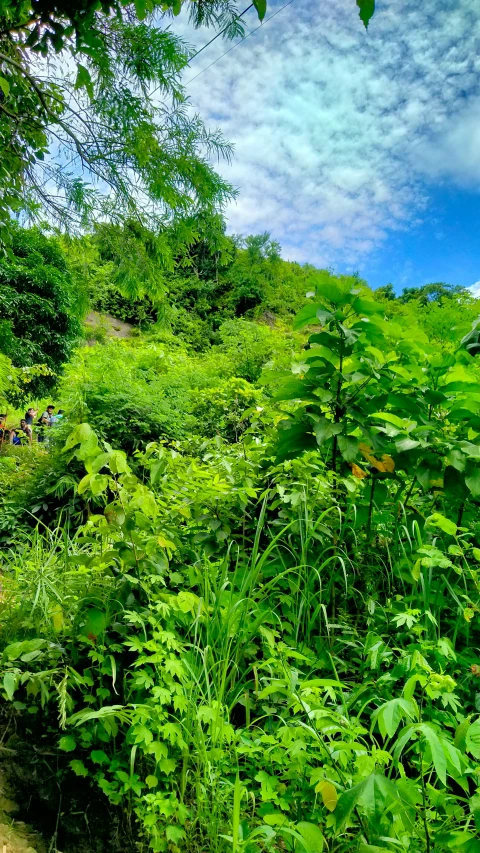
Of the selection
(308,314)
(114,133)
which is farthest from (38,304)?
(308,314)

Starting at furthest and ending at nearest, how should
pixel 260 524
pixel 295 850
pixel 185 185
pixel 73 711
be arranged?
pixel 185 185
pixel 260 524
pixel 73 711
pixel 295 850

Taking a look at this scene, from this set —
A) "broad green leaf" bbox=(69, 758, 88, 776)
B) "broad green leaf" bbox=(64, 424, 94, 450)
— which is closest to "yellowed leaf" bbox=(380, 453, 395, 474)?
"broad green leaf" bbox=(64, 424, 94, 450)

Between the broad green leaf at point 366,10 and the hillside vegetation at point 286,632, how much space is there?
0.86 m

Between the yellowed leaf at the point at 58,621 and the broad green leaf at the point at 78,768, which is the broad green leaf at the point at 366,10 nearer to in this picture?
the yellowed leaf at the point at 58,621

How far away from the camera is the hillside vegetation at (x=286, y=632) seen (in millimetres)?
1139

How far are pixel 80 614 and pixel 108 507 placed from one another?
37 centimetres

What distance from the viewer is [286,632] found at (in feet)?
6.13

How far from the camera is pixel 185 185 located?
3.61 m

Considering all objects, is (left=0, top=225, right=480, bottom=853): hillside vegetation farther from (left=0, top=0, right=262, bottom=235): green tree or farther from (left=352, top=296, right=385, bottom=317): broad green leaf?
(left=0, top=0, right=262, bottom=235): green tree

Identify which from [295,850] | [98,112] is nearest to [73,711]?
[295,850]

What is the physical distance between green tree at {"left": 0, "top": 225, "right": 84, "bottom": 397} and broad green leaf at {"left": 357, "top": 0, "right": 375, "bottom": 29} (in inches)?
289

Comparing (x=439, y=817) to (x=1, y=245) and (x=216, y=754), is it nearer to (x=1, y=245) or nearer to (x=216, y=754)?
(x=216, y=754)

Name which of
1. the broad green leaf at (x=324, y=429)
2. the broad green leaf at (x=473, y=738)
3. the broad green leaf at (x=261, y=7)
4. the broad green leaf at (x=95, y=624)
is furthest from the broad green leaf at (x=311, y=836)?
the broad green leaf at (x=261, y=7)

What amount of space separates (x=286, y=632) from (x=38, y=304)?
25.7ft
